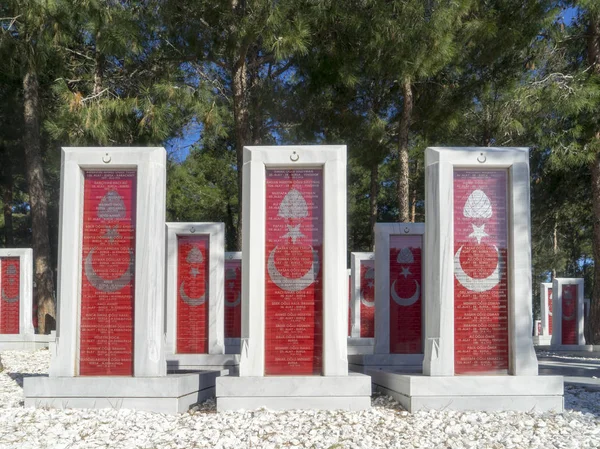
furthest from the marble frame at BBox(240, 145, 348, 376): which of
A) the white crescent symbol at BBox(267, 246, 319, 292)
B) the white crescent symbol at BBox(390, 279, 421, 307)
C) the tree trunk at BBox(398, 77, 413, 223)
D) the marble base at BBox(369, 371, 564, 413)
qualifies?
the tree trunk at BBox(398, 77, 413, 223)

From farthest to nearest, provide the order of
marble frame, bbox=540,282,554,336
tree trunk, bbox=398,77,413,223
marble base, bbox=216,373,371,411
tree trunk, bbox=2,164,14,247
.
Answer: tree trunk, bbox=2,164,14,247
marble frame, bbox=540,282,554,336
tree trunk, bbox=398,77,413,223
marble base, bbox=216,373,371,411

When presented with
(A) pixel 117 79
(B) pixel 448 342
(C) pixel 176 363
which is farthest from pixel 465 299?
(A) pixel 117 79

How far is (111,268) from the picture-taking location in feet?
24.6

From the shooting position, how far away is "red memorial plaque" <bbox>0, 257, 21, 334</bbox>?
1614 cm

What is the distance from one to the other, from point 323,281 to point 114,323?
2157 mm

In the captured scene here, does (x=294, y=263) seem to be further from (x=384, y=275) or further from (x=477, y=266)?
(x=384, y=275)

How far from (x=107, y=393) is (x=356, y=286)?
37.4ft

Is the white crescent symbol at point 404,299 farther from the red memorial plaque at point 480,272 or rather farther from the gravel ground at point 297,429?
the gravel ground at point 297,429

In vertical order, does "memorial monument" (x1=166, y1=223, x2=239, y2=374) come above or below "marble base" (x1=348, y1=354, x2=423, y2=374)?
above

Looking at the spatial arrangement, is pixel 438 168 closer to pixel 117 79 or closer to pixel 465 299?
pixel 465 299

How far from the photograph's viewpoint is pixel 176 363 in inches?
440

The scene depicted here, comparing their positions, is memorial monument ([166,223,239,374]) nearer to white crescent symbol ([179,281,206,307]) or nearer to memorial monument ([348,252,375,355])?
white crescent symbol ([179,281,206,307])

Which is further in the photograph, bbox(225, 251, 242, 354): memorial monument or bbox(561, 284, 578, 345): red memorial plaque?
bbox(561, 284, 578, 345): red memorial plaque

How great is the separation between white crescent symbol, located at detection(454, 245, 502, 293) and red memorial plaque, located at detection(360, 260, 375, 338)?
410 inches
